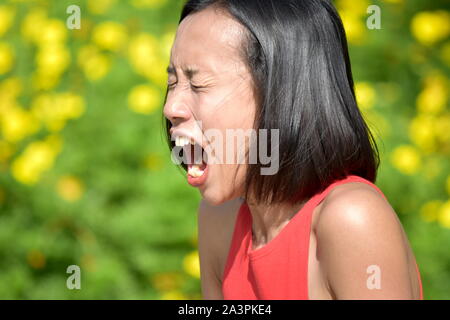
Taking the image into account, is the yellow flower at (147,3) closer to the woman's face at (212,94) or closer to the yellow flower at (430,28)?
the yellow flower at (430,28)

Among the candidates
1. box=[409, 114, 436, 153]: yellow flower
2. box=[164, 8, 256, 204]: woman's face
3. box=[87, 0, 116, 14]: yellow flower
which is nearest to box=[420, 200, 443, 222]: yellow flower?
box=[409, 114, 436, 153]: yellow flower

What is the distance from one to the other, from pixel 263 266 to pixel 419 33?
6.49ft

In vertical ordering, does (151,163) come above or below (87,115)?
below

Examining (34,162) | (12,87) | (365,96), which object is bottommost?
(34,162)

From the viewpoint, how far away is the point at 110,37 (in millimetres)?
3258

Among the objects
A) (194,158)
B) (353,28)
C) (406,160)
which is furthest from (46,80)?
(194,158)

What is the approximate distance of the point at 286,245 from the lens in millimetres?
1436

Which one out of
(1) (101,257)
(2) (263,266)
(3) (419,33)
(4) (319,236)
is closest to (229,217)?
(2) (263,266)

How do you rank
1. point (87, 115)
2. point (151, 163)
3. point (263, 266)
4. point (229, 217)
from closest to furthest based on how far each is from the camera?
point (263, 266), point (229, 217), point (151, 163), point (87, 115)

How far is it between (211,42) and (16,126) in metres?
1.88

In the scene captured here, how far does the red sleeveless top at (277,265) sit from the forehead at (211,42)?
1.10ft

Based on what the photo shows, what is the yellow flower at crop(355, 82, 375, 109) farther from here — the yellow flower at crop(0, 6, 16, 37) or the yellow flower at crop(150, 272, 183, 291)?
the yellow flower at crop(0, 6, 16, 37)

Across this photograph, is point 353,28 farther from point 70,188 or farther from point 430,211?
point 70,188

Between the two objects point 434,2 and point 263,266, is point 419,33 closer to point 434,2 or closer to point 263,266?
point 434,2
